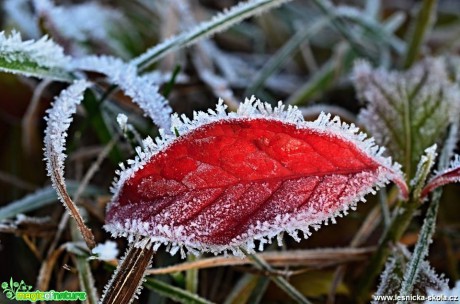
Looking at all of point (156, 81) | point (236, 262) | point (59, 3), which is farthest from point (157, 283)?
point (59, 3)

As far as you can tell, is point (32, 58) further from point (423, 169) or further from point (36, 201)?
point (423, 169)

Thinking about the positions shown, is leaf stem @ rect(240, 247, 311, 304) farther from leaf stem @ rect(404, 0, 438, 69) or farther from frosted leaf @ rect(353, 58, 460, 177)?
leaf stem @ rect(404, 0, 438, 69)

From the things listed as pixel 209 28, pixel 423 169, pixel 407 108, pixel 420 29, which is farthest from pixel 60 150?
pixel 420 29

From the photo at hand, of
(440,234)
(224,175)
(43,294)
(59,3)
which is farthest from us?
(59,3)

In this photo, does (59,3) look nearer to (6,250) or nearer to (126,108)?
(126,108)

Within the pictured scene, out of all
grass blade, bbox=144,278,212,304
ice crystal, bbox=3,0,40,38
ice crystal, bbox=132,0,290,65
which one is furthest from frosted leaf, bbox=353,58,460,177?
ice crystal, bbox=3,0,40,38
